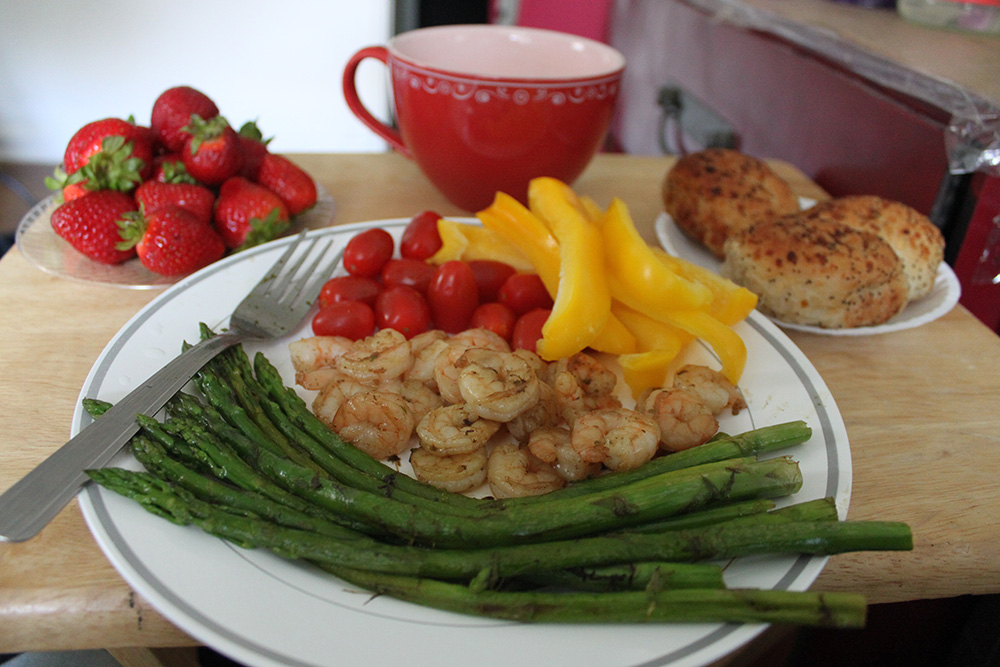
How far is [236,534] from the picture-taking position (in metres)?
0.83

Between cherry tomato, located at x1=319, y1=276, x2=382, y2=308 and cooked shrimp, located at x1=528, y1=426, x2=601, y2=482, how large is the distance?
571 mm

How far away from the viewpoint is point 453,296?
1.40m

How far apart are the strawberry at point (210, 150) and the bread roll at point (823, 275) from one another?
1241 mm

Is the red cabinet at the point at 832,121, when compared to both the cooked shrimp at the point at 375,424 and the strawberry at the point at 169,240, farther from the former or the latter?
the strawberry at the point at 169,240

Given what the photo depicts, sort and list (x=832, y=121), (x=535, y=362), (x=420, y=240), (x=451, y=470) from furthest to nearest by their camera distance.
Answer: (x=832, y=121) → (x=420, y=240) → (x=535, y=362) → (x=451, y=470)

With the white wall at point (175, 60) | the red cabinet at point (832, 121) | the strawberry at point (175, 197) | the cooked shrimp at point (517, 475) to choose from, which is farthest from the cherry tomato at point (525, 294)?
the white wall at point (175, 60)

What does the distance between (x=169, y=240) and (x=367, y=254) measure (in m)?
0.43

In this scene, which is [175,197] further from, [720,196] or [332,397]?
[720,196]

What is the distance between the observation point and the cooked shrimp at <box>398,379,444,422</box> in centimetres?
113

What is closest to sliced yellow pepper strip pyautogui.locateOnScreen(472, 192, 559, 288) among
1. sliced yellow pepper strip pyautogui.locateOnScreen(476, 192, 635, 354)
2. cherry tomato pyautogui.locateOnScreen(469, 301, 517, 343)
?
sliced yellow pepper strip pyautogui.locateOnScreen(476, 192, 635, 354)

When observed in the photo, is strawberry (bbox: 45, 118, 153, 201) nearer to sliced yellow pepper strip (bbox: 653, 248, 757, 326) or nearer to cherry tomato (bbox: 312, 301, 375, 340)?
cherry tomato (bbox: 312, 301, 375, 340)

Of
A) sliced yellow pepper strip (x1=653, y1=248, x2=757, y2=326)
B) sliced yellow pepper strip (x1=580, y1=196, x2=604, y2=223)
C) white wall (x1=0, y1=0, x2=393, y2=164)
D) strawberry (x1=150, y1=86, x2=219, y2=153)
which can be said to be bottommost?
white wall (x1=0, y1=0, x2=393, y2=164)

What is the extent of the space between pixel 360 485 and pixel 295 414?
0.65ft

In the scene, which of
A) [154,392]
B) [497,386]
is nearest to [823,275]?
[497,386]
